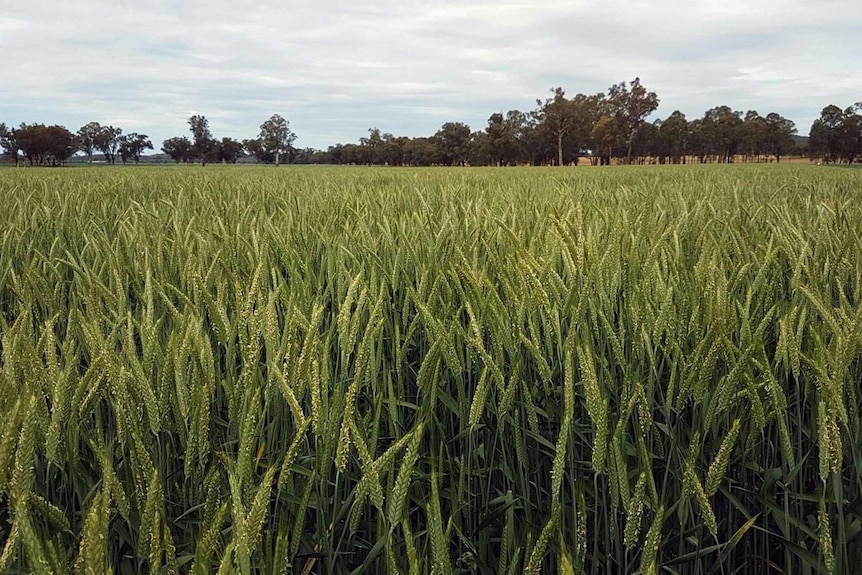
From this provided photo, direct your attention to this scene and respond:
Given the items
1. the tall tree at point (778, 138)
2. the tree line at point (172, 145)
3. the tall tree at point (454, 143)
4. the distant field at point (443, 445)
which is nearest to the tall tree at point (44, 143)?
the tree line at point (172, 145)

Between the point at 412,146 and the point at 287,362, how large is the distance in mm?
110082

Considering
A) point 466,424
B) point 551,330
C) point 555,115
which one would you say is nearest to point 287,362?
point 466,424

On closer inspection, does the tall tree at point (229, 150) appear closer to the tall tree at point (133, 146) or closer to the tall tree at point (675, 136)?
the tall tree at point (133, 146)

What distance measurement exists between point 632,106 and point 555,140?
10384mm

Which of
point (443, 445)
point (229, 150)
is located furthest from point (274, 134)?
point (443, 445)

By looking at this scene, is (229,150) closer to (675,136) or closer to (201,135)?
(201,135)

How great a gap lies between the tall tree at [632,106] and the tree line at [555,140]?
13 centimetres

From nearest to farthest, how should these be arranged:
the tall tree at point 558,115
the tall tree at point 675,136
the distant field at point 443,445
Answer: the distant field at point 443,445 < the tall tree at point 558,115 < the tall tree at point 675,136

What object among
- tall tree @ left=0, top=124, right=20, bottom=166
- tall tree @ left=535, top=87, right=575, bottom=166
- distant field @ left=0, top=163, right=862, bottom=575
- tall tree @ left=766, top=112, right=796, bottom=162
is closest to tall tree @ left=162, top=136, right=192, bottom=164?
tall tree @ left=0, top=124, right=20, bottom=166

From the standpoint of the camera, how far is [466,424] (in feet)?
3.92

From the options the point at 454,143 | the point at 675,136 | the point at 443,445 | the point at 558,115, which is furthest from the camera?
the point at 454,143

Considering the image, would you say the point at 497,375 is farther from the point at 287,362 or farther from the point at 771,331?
the point at 771,331

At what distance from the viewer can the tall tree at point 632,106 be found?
76.9 meters

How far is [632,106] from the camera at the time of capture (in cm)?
7831
